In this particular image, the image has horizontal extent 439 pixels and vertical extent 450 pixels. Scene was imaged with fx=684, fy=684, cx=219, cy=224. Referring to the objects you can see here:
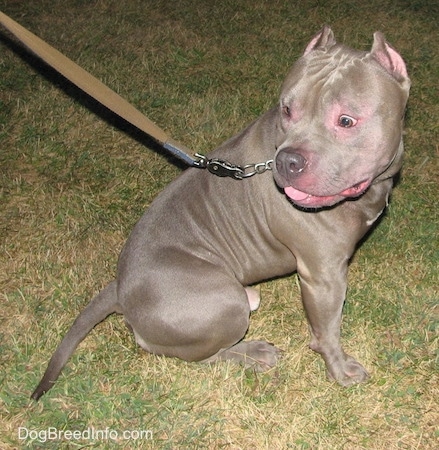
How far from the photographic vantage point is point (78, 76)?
3514 millimetres

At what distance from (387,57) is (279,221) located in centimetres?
94

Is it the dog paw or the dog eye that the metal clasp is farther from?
the dog paw

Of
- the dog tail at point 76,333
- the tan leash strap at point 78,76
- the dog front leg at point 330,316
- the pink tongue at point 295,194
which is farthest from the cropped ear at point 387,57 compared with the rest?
the dog tail at point 76,333

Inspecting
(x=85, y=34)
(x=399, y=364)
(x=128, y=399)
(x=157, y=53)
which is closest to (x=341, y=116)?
(x=399, y=364)

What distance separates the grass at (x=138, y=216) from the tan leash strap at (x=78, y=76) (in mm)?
1282

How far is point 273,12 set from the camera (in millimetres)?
8109

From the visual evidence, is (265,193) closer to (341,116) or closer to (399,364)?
(341,116)

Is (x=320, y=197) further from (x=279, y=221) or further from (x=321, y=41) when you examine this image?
(x=321, y=41)

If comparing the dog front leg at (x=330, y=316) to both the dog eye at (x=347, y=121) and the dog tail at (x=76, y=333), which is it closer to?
the dog eye at (x=347, y=121)

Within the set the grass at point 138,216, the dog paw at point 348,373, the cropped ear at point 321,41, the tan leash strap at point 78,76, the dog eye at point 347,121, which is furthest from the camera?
the dog paw at point 348,373

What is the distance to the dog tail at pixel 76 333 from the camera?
137 inches

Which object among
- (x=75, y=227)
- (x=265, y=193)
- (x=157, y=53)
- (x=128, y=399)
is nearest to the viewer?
(x=265, y=193)

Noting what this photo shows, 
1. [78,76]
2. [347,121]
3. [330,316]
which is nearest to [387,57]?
[347,121]

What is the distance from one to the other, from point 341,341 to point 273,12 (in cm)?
518
